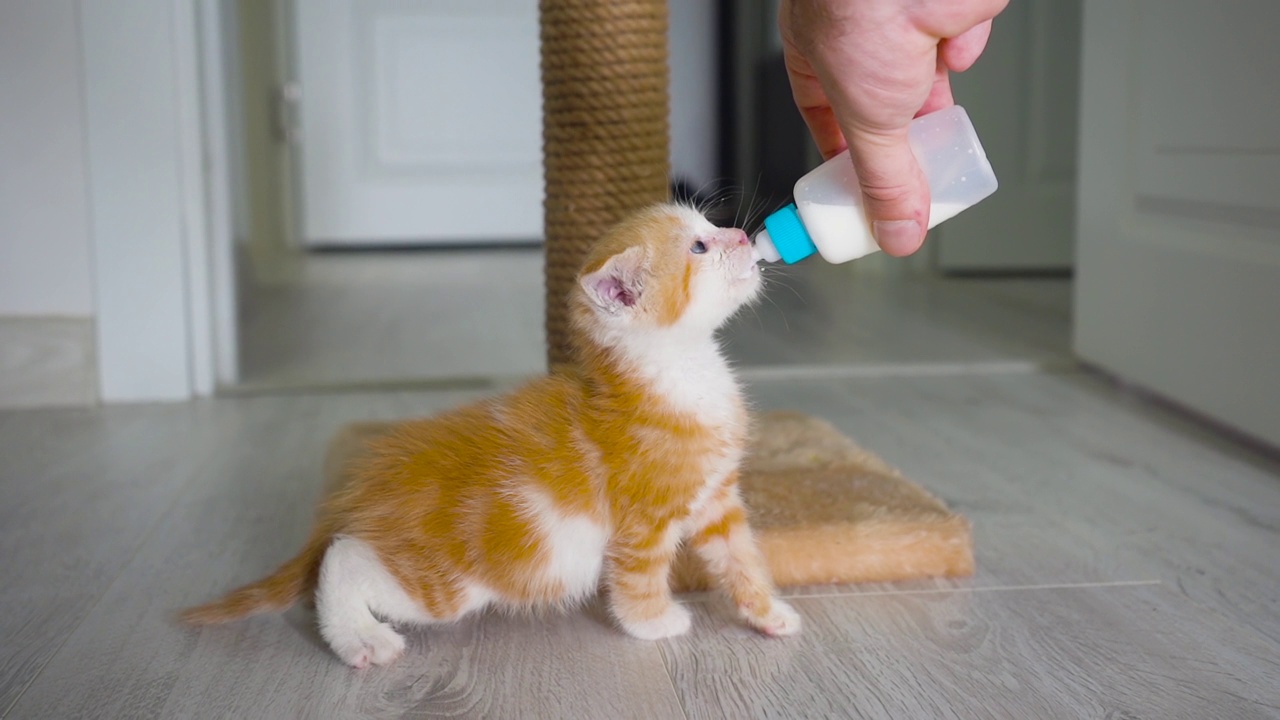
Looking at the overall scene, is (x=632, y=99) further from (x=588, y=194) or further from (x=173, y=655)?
(x=173, y=655)

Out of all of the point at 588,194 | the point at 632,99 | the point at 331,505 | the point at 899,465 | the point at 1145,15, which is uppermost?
the point at 1145,15

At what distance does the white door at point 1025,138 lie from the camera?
3.39m

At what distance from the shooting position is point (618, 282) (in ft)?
3.19

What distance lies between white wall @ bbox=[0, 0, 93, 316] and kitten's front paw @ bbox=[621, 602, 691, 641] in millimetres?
1359

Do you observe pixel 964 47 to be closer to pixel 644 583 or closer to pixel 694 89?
pixel 644 583

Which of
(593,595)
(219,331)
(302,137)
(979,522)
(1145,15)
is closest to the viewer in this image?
(593,595)

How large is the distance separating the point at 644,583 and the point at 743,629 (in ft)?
0.35

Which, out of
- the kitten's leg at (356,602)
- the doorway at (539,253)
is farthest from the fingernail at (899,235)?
the doorway at (539,253)

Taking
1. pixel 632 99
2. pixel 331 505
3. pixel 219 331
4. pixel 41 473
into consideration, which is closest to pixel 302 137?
pixel 219 331

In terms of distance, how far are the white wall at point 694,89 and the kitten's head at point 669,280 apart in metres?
3.90

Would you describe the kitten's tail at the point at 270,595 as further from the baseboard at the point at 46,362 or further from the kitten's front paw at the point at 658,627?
the baseboard at the point at 46,362

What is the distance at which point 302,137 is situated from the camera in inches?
160

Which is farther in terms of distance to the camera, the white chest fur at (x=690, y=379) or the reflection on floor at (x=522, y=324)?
the reflection on floor at (x=522, y=324)

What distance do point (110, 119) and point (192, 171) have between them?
0.15 meters
